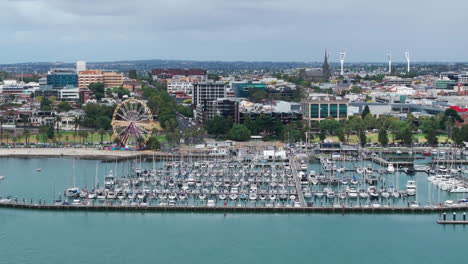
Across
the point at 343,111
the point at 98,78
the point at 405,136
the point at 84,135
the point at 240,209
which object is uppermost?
the point at 98,78

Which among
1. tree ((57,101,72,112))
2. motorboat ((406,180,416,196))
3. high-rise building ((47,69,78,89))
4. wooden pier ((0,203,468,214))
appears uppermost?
high-rise building ((47,69,78,89))

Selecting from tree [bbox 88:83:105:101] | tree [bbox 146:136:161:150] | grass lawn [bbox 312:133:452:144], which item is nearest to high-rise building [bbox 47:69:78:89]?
tree [bbox 88:83:105:101]

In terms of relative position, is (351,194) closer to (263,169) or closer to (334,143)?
(263,169)

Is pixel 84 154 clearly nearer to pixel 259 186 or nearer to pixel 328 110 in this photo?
pixel 259 186

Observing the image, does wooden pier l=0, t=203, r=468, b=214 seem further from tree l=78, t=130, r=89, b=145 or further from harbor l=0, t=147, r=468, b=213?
tree l=78, t=130, r=89, b=145

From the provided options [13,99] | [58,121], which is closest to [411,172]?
[58,121]

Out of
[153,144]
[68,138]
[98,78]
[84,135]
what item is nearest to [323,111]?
[153,144]

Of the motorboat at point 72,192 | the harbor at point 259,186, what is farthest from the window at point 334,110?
the motorboat at point 72,192
